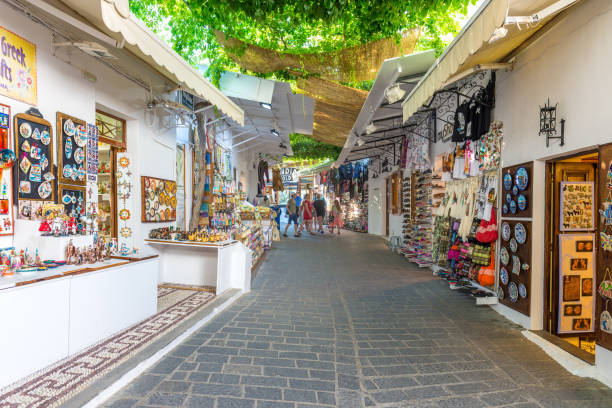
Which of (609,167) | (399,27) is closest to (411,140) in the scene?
(399,27)

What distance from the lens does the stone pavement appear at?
8.28 ft

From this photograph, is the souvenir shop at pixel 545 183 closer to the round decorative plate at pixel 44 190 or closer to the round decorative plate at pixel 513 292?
the round decorative plate at pixel 513 292

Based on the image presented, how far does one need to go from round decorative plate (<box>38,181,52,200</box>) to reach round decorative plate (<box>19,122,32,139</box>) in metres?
0.49

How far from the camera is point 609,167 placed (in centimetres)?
291

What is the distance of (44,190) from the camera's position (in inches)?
133

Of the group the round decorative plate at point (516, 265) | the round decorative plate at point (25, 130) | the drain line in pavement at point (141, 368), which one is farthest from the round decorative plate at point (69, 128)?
the round decorative plate at point (516, 265)

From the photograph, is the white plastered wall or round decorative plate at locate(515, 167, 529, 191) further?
round decorative plate at locate(515, 167, 529, 191)

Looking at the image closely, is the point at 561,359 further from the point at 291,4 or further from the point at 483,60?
the point at 291,4

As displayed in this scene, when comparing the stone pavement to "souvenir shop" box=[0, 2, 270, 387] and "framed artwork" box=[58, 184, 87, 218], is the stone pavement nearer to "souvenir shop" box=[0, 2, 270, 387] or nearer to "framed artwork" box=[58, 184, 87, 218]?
"souvenir shop" box=[0, 2, 270, 387]

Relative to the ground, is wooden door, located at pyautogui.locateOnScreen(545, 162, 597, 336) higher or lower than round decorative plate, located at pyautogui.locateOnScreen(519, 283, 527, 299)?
higher

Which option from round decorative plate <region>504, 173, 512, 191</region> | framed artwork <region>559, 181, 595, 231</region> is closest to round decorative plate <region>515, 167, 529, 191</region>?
round decorative plate <region>504, 173, 512, 191</region>

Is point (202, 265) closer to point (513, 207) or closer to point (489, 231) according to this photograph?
point (489, 231)

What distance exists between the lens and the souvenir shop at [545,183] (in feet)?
10.1

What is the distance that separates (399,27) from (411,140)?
414 cm
